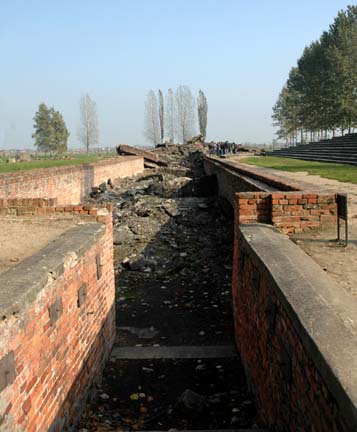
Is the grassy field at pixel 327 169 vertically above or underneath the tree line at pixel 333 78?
underneath

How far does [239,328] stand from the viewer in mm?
5617

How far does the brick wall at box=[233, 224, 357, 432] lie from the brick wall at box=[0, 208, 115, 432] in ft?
5.57

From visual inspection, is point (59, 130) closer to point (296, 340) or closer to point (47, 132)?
point (47, 132)

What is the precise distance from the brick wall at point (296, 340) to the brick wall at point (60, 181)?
8.26 meters

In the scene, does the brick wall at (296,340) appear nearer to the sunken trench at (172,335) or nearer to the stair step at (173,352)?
the sunken trench at (172,335)

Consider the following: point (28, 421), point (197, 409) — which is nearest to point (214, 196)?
point (197, 409)

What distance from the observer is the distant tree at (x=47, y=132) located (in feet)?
236

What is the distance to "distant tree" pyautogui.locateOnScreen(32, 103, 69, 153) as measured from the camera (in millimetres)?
72000

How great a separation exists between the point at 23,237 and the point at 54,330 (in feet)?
6.39

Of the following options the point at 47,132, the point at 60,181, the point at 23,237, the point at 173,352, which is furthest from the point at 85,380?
the point at 47,132

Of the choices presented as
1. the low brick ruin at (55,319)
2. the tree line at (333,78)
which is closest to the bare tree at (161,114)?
the tree line at (333,78)

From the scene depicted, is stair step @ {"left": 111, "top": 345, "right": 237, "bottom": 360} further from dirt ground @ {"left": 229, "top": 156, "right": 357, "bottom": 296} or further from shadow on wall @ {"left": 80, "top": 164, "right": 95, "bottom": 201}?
shadow on wall @ {"left": 80, "top": 164, "right": 95, "bottom": 201}

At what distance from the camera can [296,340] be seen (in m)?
2.73

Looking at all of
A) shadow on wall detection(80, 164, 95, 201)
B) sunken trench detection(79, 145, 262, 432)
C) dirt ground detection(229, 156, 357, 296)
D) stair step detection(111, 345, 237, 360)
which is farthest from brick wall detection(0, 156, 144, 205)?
dirt ground detection(229, 156, 357, 296)
